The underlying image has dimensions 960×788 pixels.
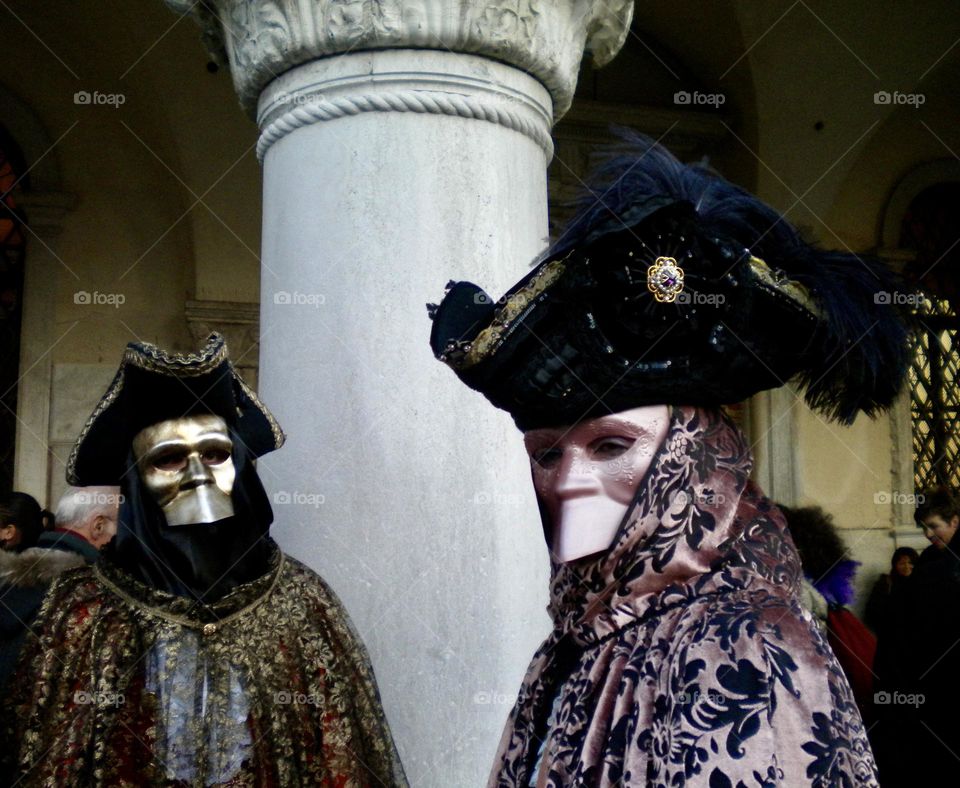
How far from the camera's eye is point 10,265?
6594 millimetres

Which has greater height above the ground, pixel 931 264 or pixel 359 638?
pixel 931 264

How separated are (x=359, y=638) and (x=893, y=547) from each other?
576 centimetres

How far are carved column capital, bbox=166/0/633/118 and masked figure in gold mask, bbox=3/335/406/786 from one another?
0.90 metres

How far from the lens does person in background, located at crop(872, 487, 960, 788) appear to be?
3049 mm

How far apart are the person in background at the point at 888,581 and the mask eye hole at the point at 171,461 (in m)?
4.19

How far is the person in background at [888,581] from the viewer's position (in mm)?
5691

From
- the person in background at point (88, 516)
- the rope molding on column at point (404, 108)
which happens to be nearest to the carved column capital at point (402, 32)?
the rope molding on column at point (404, 108)

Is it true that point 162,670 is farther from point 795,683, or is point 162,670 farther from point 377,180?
point 795,683

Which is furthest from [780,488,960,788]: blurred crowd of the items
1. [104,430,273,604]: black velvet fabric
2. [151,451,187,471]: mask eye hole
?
[151,451,187,471]: mask eye hole

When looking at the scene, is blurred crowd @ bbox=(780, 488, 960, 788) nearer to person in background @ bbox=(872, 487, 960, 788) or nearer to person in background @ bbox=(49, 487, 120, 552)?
person in background @ bbox=(872, 487, 960, 788)

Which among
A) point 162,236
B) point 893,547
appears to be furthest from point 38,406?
point 893,547

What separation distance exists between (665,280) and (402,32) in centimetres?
169

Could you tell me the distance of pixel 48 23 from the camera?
21.2 feet

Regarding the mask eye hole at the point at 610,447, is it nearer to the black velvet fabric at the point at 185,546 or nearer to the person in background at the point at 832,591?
the black velvet fabric at the point at 185,546
